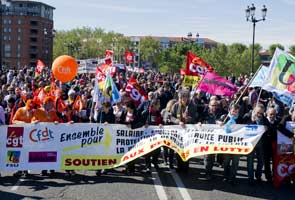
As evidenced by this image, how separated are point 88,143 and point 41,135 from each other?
0.97m

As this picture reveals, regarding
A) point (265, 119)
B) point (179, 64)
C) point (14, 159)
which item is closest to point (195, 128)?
point (265, 119)

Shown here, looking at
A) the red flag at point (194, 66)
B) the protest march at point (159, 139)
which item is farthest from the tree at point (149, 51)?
the protest march at point (159, 139)

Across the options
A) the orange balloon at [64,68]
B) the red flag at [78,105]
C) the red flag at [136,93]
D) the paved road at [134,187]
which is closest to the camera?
the paved road at [134,187]

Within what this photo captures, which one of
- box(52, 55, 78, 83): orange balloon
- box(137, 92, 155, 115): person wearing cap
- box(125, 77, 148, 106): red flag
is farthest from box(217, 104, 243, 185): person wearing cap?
box(52, 55, 78, 83): orange balloon

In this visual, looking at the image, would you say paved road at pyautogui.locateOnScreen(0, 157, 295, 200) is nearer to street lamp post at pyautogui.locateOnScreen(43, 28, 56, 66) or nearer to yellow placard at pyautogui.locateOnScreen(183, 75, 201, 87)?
yellow placard at pyautogui.locateOnScreen(183, 75, 201, 87)

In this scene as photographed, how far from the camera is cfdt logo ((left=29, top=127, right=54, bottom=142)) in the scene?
945 cm

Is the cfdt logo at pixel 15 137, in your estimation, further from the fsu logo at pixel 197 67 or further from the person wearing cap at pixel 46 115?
the fsu logo at pixel 197 67

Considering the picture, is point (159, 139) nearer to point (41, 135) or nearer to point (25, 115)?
point (41, 135)

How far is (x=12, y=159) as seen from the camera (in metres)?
9.38

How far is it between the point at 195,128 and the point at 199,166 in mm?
1727

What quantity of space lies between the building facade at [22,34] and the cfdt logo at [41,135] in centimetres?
13001

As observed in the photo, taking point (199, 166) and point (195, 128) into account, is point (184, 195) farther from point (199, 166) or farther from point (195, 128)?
point (199, 166)

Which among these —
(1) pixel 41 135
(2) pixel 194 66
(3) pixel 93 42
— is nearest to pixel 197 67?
(2) pixel 194 66

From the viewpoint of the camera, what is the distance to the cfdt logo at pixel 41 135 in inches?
372
